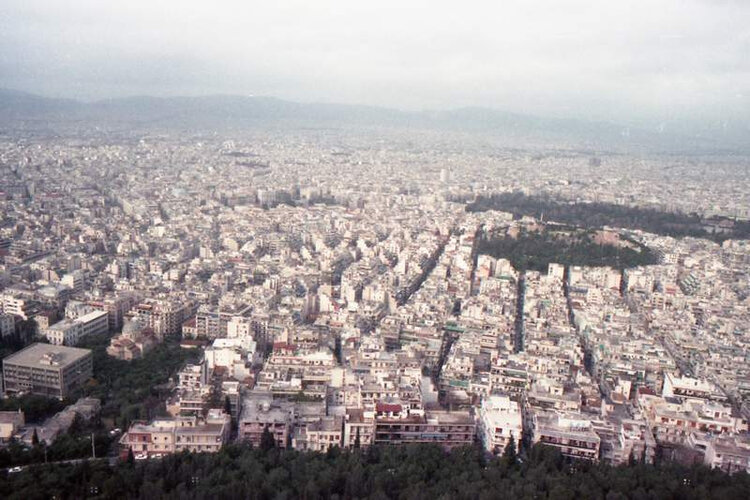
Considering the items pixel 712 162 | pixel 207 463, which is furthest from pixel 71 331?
pixel 712 162

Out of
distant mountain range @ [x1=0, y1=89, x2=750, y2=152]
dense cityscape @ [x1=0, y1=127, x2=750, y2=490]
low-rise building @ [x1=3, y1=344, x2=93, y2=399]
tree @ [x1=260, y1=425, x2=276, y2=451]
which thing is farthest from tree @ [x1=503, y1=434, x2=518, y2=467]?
distant mountain range @ [x1=0, y1=89, x2=750, y2=152]

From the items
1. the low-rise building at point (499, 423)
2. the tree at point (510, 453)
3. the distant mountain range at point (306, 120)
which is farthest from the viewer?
the distant mountain range at point (306, 120)

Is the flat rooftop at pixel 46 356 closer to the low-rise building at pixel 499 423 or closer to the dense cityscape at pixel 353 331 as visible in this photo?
the dense cityscape at pixel 353 331

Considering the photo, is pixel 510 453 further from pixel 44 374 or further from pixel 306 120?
pixel 306 120

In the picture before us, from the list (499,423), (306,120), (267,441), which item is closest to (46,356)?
(267,441)

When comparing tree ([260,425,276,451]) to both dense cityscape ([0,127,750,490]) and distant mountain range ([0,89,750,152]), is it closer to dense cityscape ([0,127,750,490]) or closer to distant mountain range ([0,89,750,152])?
dense cityscape ([0,127,750,490])

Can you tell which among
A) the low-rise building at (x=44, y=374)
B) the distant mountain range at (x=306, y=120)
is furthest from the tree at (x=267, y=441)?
the distant mountain range at (x=306, y=120)
